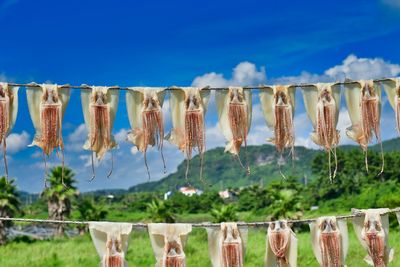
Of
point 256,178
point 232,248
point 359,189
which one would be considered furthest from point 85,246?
point 256,178

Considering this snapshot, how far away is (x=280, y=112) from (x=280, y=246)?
1.22m

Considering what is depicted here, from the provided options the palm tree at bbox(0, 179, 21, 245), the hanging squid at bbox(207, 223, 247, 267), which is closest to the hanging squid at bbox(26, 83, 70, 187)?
the hanging squid at bbox(207, 223, 247, 267)

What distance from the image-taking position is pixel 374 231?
19.1 feet

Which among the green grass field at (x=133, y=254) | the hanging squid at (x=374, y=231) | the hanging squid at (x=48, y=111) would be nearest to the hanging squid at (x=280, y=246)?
the hanging squid at (x=374, y=231)

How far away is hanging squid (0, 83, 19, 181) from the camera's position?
5.16 meters

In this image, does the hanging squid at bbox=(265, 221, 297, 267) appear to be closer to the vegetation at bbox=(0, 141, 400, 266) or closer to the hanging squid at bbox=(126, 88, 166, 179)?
the vegetation at bbox=(0, 141, 400, 266)

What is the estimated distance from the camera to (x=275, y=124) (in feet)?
18.3

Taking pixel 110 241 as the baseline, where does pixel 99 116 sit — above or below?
above

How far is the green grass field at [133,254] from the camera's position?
94.2ft

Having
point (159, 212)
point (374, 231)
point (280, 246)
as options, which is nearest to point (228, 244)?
point (280, 246)

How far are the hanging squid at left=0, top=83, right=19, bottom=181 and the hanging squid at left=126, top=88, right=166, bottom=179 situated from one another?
914 mm

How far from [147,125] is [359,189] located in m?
65.0

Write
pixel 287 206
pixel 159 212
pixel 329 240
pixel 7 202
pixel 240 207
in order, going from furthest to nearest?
1. pixel 240 207
2. pixel 159 212
3. pixel 287 206
4. pixel 7 202
5. pixel 329 240

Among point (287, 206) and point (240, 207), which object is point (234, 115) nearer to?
point (287, 206)
